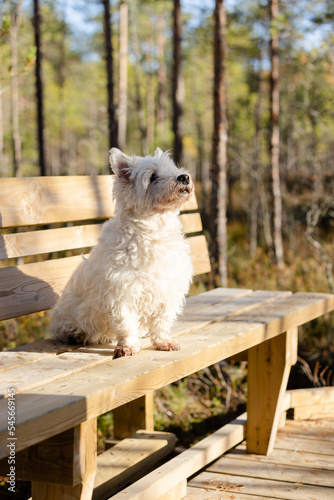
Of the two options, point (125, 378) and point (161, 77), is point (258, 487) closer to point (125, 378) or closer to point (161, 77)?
point (125, 378)

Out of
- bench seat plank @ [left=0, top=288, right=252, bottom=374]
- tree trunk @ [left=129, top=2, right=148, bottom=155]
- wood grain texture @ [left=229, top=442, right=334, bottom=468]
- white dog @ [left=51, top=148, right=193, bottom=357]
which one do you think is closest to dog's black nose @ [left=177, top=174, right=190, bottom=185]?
white dog @ [left=51, top=148, right=193, bottom=357]

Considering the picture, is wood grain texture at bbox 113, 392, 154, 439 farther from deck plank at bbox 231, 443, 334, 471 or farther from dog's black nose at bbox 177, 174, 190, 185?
dog's black nose at bbox 177, 174, 190, 185

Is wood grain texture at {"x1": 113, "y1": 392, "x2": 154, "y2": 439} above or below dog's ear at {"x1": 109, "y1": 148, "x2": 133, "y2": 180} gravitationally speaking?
below

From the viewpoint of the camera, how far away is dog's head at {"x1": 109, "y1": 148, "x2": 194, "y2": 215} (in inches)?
117

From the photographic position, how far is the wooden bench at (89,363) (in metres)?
2.19

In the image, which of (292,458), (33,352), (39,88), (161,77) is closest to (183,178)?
(33,352)

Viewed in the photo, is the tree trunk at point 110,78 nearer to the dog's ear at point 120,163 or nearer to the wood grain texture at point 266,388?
the wood grain texture at point 266,388

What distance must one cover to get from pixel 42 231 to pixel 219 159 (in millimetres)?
4508

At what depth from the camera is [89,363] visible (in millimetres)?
2639

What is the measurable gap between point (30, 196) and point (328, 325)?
4.24 meters

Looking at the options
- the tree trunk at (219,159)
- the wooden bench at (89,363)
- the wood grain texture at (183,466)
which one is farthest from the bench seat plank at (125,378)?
the tree trunk at (219,159)

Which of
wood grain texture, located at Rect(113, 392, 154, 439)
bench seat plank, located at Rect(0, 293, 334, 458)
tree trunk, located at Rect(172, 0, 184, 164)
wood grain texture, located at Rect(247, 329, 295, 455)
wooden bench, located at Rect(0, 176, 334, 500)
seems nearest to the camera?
bench seat plank, located at Rect(0, 293, 334, 458)

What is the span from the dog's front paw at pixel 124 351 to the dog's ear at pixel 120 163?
36.9 inches

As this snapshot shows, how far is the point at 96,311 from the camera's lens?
2979 mm
